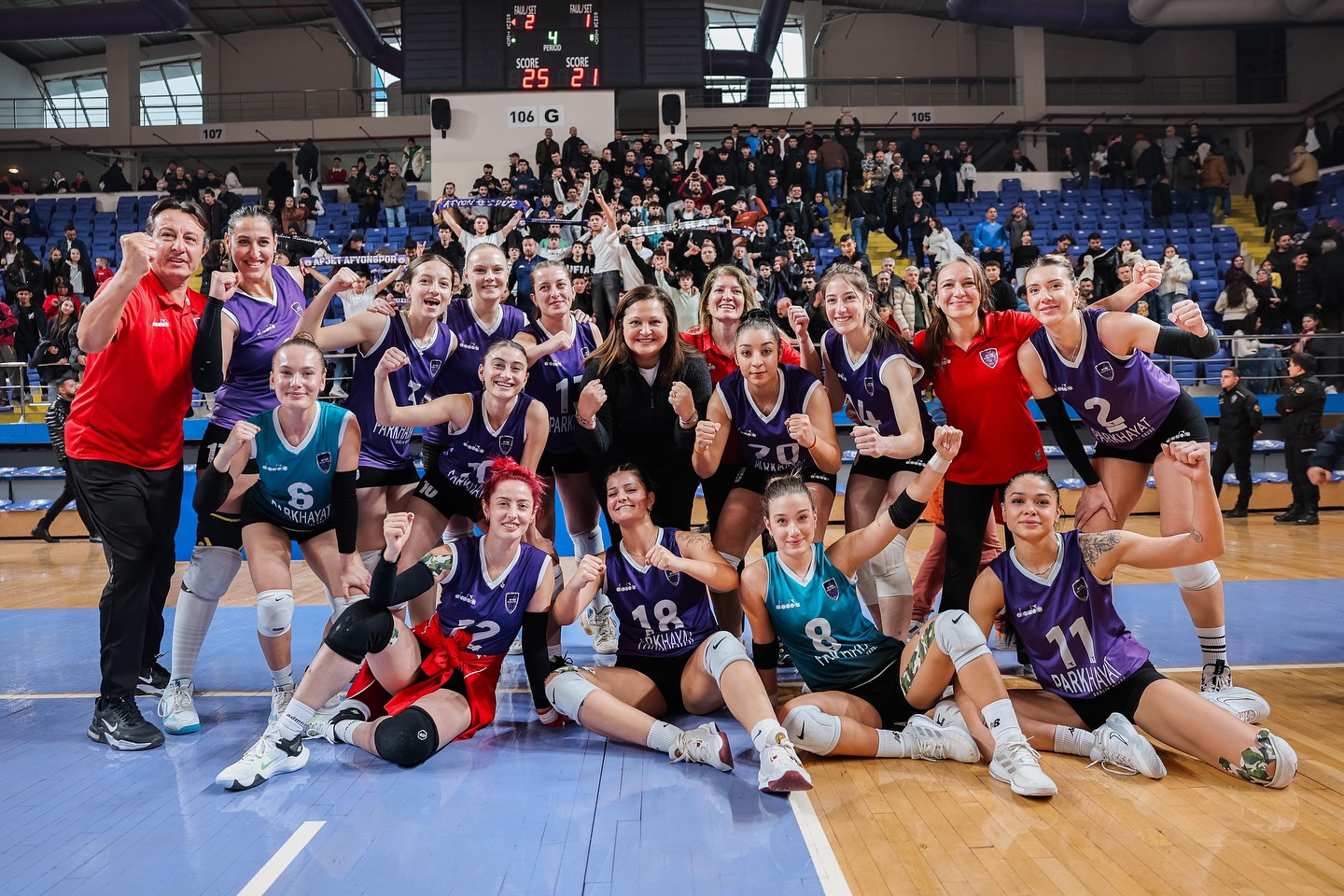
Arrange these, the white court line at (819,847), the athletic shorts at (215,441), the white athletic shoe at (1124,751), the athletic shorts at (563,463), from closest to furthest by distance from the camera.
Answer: the white court line at (819,847), the white athletic shoe at (1124,751), the athletic shorts at (215,441), the athletic shorts at (563,463)

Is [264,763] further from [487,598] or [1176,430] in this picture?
[1176,430]

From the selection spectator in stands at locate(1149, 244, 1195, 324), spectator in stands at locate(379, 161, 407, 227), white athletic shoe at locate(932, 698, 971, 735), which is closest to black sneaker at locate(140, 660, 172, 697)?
white athletic shoe at locate(932, 698, 971, 735)

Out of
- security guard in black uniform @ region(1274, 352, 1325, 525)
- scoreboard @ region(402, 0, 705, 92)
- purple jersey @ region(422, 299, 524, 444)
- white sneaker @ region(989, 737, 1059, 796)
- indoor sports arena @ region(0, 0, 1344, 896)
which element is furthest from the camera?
scoreboard @ region(402, 0, 705, 92)

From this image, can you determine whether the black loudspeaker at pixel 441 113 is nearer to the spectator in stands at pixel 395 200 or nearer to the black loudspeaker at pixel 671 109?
the spectator in stands at pixel 395 200

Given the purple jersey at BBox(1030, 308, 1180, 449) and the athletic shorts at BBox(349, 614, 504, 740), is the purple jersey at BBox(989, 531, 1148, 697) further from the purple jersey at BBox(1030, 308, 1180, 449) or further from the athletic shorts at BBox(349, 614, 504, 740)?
the athletic shorts at BBox(349, 614, 504, 740)

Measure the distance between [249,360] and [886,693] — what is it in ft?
9.91

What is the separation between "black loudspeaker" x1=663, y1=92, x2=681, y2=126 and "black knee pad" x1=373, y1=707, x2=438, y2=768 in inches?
598

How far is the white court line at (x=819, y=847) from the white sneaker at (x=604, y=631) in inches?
82.2

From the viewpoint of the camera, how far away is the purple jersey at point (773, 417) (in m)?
4.08

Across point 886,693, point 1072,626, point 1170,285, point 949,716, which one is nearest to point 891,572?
point 886,693

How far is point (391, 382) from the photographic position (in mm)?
4316

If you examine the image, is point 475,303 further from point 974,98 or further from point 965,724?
point 974,98

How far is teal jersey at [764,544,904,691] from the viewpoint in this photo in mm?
3529

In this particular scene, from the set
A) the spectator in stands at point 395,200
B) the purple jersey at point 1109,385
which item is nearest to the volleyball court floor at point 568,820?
the purple jersey at point 1109,385
